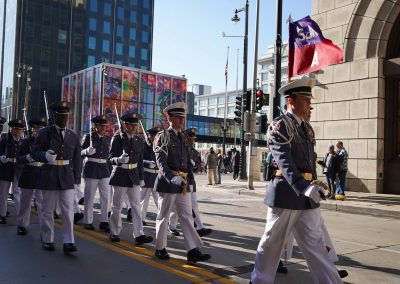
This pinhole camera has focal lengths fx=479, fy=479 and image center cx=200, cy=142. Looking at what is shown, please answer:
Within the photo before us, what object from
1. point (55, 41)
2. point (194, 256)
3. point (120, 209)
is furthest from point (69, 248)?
point (55, 41)

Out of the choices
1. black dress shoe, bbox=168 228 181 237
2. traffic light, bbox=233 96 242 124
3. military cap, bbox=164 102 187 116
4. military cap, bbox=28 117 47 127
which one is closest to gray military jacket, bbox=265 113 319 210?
military cap, bbox=164 102 187 116

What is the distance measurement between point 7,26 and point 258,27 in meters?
52.3

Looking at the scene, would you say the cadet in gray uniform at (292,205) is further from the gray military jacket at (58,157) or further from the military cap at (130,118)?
the military cap at (130,118)

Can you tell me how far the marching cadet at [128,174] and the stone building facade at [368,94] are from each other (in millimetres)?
10591

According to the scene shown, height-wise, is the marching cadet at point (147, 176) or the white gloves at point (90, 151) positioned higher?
the white gloves at point (90, 151)

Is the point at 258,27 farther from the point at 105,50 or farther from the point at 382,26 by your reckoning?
the point at 105,50

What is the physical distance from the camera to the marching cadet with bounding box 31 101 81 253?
22.3ft

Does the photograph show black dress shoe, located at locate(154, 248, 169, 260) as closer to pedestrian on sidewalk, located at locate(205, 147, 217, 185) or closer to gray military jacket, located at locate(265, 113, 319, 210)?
gray military jacket, located at locate(265, 113, 319, 210)

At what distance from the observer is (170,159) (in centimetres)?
632

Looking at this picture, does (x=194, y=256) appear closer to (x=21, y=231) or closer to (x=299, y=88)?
(x=299, y=88)

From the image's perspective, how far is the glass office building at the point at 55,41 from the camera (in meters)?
59.9

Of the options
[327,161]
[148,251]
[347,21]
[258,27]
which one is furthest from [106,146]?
[258,27]

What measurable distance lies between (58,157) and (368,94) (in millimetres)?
12460

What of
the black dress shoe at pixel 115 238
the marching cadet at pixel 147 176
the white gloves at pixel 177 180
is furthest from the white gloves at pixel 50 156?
the marching cadet at pixel 147 176
